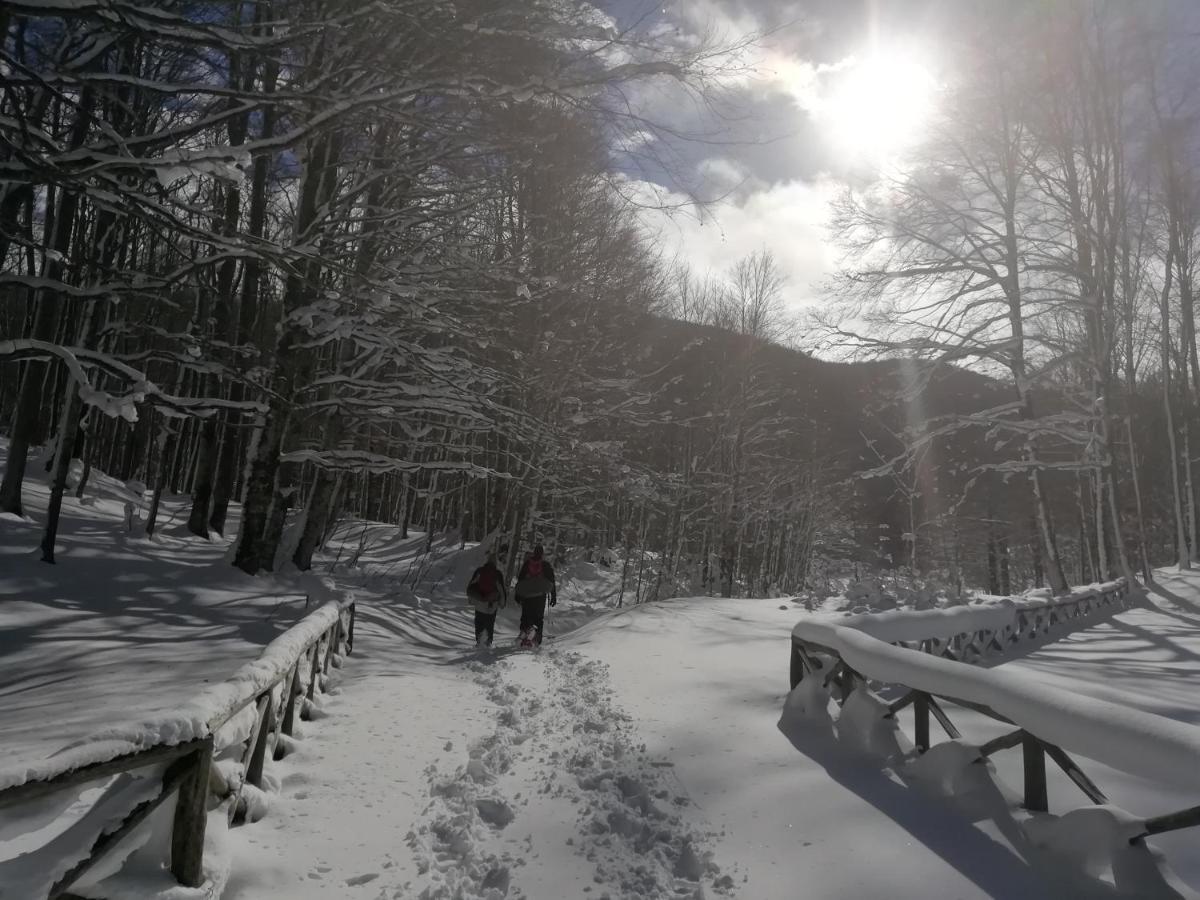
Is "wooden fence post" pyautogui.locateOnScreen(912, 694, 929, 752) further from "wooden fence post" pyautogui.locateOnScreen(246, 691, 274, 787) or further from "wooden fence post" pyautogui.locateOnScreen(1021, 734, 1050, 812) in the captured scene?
"wooden fence post" pyautogui.locateOnScreen(246, 691, 274, 787)

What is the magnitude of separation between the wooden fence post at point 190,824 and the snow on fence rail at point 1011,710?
147 inches

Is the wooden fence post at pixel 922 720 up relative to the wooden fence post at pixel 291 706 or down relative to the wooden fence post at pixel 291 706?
up

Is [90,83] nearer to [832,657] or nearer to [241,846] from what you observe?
[241,846]

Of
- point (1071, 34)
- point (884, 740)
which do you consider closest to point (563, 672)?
point (884, 740)

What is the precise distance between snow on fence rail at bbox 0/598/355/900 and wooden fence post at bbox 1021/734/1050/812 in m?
3.97

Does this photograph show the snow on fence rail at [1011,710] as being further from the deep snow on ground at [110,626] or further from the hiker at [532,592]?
the hiker at [532,592]

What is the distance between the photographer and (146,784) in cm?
256

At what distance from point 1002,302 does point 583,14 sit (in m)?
15.0

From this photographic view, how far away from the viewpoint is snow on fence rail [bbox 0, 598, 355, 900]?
6.62 feet

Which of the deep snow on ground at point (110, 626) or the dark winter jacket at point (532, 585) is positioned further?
the dark winter jacket at point (532, 585)

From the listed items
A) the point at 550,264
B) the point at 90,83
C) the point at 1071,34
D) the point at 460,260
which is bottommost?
the point at 90,83

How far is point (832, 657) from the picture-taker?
587 cm

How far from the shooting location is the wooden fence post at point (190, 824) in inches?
108

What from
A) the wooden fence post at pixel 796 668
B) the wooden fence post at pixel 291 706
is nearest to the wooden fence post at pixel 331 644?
the wooden fence post at pixel 291 706
